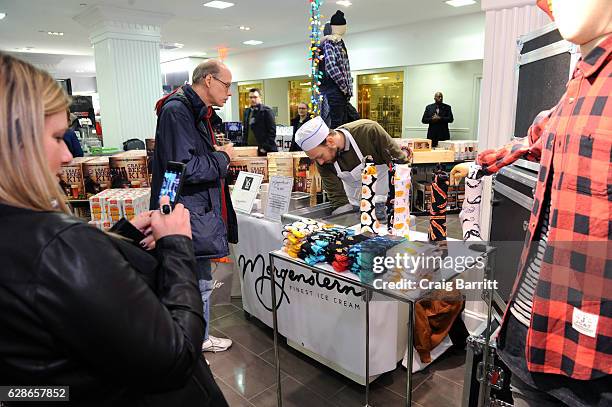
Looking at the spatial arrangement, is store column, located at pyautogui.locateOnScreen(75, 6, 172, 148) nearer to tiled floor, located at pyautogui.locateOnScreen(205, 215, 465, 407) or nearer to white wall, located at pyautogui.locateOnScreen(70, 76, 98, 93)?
tiled floor, located at pyautogui.locateOnScreen(205, 215, 465, 407)

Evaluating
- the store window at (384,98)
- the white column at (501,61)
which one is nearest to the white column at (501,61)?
the white column at (501,61)

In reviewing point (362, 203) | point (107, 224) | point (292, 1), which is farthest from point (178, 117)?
point (292, 1)

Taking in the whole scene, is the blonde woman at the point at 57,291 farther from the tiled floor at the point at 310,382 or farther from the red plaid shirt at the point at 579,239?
the tiled floor at the point at 310,382

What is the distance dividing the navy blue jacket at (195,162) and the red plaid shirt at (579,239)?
1.44 meters

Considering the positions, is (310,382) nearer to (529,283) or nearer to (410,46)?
(529,283)

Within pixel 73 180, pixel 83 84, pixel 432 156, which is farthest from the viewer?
pixel 83 84

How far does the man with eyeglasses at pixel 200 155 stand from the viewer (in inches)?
77.3

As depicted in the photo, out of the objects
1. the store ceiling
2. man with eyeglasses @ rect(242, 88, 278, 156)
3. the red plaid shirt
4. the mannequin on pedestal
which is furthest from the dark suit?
the red plaid shirt

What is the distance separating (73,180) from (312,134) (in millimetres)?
2081

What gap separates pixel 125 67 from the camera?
7293mm

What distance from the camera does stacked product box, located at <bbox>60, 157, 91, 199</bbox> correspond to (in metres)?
3.34

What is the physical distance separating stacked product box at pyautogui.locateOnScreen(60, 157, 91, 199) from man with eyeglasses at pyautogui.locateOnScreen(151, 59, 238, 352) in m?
1.68

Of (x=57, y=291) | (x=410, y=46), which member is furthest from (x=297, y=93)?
(x=57, y=291)

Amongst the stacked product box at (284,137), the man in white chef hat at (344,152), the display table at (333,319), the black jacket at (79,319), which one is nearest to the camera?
the black jacket at (79,319)
